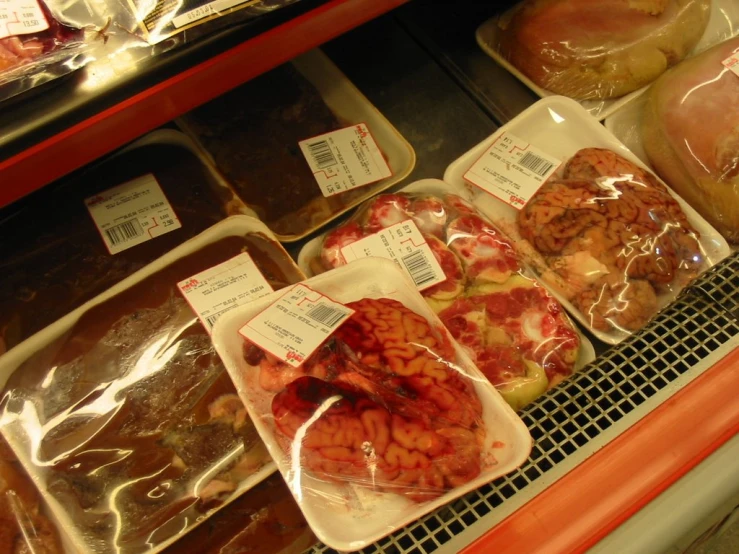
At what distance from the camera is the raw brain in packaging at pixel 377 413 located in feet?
2.97

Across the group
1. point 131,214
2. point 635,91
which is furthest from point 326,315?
point 635,91

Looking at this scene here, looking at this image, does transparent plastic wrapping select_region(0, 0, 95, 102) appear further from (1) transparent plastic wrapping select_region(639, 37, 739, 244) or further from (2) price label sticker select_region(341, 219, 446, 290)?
(1) transparent plastic wrapping select_region(639, 37, 739, 244)

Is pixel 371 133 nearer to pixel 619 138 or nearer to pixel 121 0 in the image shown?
pixel 619 138

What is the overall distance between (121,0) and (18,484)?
2.49ft

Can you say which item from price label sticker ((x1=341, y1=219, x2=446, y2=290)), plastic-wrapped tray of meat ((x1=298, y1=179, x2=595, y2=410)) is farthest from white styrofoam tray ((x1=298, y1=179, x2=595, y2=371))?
price label sticker ((x1=341, y1=219, x2=446, y2=290))

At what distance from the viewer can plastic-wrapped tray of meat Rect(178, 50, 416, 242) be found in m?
1.45

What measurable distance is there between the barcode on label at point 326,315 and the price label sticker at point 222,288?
193mm

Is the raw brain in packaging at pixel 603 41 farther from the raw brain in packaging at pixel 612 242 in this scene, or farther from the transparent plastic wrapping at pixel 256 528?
the transparent plastic wrapping at pixel 256 528

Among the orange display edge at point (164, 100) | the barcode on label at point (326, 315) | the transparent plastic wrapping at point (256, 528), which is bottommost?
the transparent plastic wrapping at point (256, 528)

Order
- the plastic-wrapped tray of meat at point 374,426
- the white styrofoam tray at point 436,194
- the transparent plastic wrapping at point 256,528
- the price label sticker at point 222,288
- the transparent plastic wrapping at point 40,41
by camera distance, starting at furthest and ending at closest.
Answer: the white styrofoam tray at point 436,194, the price label sticker at point 222,288, the transparent plastic wrapping at point 256,528, the plastic-wrapped tray of meat at point 374,426, the transparent plastic wrapping at point 40,41

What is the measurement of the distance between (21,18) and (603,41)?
1279 mm

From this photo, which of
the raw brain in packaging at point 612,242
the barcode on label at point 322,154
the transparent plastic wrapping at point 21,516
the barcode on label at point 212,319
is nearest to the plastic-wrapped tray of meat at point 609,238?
the raw brain in packaging at point 612,242

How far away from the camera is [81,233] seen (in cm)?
128

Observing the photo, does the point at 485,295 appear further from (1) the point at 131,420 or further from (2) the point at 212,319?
(1) the point at 131,420
